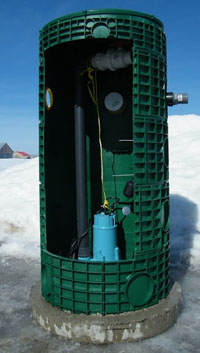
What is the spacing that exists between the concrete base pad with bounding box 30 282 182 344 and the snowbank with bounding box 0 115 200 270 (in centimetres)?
241

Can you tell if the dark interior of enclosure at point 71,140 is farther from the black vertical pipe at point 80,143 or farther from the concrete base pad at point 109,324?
the concrete base pad at point 109,324

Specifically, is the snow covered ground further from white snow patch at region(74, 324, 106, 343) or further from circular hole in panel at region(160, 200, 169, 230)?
circular hole in panel at region(160, 200, 169, 230)

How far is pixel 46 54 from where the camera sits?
14.4 feet

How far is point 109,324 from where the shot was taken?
3.72 meters

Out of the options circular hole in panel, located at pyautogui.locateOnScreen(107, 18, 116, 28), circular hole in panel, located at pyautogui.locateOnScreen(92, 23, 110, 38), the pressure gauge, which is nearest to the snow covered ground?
the pressure gauge

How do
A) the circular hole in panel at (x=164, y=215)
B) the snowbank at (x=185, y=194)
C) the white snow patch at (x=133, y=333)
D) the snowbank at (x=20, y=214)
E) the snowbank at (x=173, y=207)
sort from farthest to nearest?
1. the snowbank at (x=20, y=214)
2. the snowbank at (x=173, y=207)
3. the snowbank at (x=185, y=194)
4. the circular hole in panel at (x=164, y=215)
5. the white snow patch at (x=133, y=333)

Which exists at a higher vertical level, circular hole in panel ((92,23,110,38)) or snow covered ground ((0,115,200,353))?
circular hole in panel ((92,23,110,38))

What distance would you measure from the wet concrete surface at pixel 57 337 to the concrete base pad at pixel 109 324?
0.07m

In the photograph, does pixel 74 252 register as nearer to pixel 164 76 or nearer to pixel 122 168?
pixel 122 168

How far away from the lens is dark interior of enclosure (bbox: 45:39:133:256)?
461 cm

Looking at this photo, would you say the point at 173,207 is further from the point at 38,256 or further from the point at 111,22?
the point at 111,22

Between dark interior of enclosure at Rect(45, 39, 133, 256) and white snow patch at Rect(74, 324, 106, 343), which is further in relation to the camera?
dark interior of enclosure at Rect(45, 39, 133, 256)

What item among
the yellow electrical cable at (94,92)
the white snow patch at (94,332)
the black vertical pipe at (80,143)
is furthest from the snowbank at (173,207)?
the white snow patch at (94,332)

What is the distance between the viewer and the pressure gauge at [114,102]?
15.8 ft
